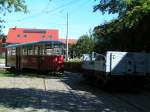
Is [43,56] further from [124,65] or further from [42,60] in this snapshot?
[124,65]

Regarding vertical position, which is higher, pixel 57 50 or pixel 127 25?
pixel 127 25

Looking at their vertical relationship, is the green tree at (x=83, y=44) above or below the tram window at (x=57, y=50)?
above

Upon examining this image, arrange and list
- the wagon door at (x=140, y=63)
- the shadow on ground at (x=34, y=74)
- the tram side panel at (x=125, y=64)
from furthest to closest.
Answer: the shadow on ground at (x=34, y=74) → the wagon door at (x=140, y=63) → the tram side panel at (x=125, y=64)

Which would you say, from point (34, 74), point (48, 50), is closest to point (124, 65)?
point (48, 50)

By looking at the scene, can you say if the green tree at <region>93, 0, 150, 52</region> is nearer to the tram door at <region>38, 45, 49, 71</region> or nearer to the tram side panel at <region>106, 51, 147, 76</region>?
the tram side panel at <region>106, 51, 147, 76</region>

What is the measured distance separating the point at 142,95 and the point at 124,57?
2.32 meters

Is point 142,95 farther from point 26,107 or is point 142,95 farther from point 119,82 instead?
point 26,107

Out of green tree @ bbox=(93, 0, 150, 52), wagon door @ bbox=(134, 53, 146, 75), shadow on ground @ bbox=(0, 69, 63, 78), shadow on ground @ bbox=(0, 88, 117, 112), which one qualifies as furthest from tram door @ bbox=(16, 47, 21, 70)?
shadow on ground @ bbox=(0, 88, 117, 112)

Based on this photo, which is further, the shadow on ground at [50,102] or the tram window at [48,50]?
the tram window at [48,50]

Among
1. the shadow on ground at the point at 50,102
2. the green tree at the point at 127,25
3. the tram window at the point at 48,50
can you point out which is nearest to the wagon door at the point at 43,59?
the tram window at the point at 48,50

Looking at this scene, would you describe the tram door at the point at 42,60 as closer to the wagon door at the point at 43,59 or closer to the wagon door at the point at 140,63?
the wagon door at the point at 43,59

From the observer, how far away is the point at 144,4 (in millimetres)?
27828

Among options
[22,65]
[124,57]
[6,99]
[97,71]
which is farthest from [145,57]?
[22,65]

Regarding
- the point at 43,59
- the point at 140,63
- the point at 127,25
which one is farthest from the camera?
the point at 43,59
